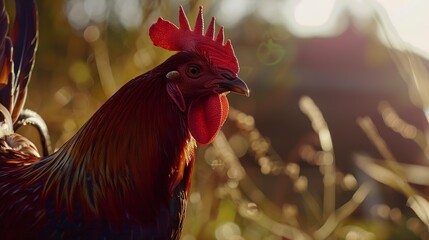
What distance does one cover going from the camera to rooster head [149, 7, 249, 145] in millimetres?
1566

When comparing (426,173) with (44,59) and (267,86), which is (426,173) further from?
(267,86)

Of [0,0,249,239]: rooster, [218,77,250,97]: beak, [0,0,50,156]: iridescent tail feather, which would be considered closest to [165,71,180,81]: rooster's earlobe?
[0,0,249,239]: rooster

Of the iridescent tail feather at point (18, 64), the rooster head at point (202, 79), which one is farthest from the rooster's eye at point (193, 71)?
the iridescent tail feather at point (18, 64)

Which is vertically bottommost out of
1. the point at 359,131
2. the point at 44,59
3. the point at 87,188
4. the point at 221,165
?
the point at 359,131

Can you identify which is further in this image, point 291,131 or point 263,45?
point 291,131

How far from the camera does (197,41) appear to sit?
1637 millimetres

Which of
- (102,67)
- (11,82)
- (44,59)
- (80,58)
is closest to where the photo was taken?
(11,82)

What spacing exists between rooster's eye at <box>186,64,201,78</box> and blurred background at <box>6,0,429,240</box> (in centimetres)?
59

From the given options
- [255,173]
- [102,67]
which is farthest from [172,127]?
[255,173]

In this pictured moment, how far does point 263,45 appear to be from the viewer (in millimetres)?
5184

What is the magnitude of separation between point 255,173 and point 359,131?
5.32 ft

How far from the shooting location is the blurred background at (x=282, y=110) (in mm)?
2377

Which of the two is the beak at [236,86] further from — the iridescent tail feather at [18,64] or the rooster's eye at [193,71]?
the iridescent tail feather at [18,64]

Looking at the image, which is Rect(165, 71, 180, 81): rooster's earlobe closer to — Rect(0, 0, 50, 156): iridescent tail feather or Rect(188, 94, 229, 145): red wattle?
Rect(188, 94, 229, 145): red wattle
